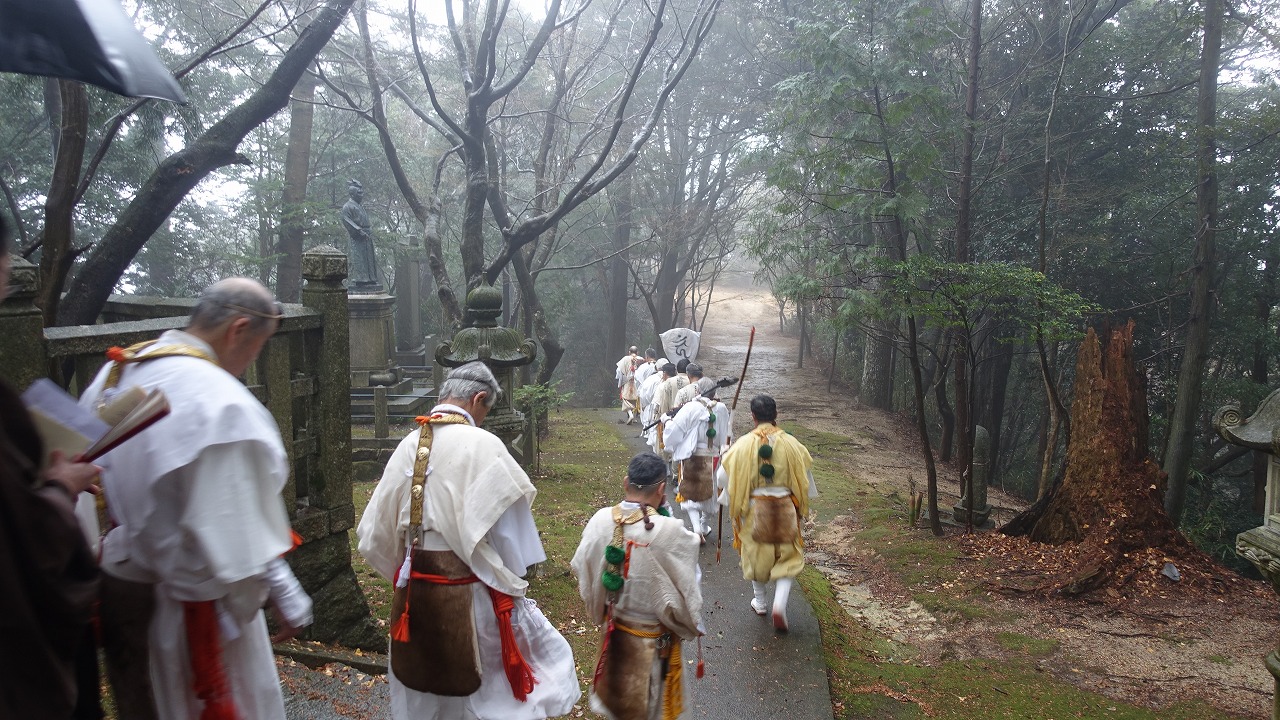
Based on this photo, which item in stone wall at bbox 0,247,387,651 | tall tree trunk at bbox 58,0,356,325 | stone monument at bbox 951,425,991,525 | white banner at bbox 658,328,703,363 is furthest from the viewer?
white banner at bbox 658,328,703,363

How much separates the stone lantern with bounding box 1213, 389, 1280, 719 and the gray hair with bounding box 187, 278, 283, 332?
4444 mm

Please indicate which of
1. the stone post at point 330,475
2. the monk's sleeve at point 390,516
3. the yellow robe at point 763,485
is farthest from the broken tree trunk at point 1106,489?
the monk's sleeve at point 390,516

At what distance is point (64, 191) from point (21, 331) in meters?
3.22

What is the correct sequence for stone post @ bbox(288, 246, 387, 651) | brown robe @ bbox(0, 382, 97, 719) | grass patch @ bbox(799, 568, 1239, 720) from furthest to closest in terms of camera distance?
grass patch @ bbox(799, 568, 1239, 720), stone post @ bbox(288, 246, 387, 651), brown robe @ bbox(0, 382, 97, 719)

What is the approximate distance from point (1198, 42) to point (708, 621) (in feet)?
52.8

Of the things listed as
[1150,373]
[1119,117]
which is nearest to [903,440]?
[1150,373]

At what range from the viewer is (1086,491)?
330 inches

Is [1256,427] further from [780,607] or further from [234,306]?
[234,306]

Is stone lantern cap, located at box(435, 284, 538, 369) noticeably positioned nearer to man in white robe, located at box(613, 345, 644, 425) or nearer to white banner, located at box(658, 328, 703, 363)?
white banner, located at box(658, 328, 703, 363)

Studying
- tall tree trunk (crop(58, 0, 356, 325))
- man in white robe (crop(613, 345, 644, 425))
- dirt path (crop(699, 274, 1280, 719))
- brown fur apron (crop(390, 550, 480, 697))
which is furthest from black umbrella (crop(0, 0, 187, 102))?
man in white robe (crop(613, 345, 644, 425))

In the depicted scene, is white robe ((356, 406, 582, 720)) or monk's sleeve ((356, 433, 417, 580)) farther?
monk's sleeve ((356, 433, 417, 580))

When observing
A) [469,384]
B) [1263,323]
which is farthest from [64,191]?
[1263,323]

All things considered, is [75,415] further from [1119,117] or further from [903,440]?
[903,440]

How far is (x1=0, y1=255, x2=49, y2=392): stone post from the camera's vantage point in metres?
3.08
